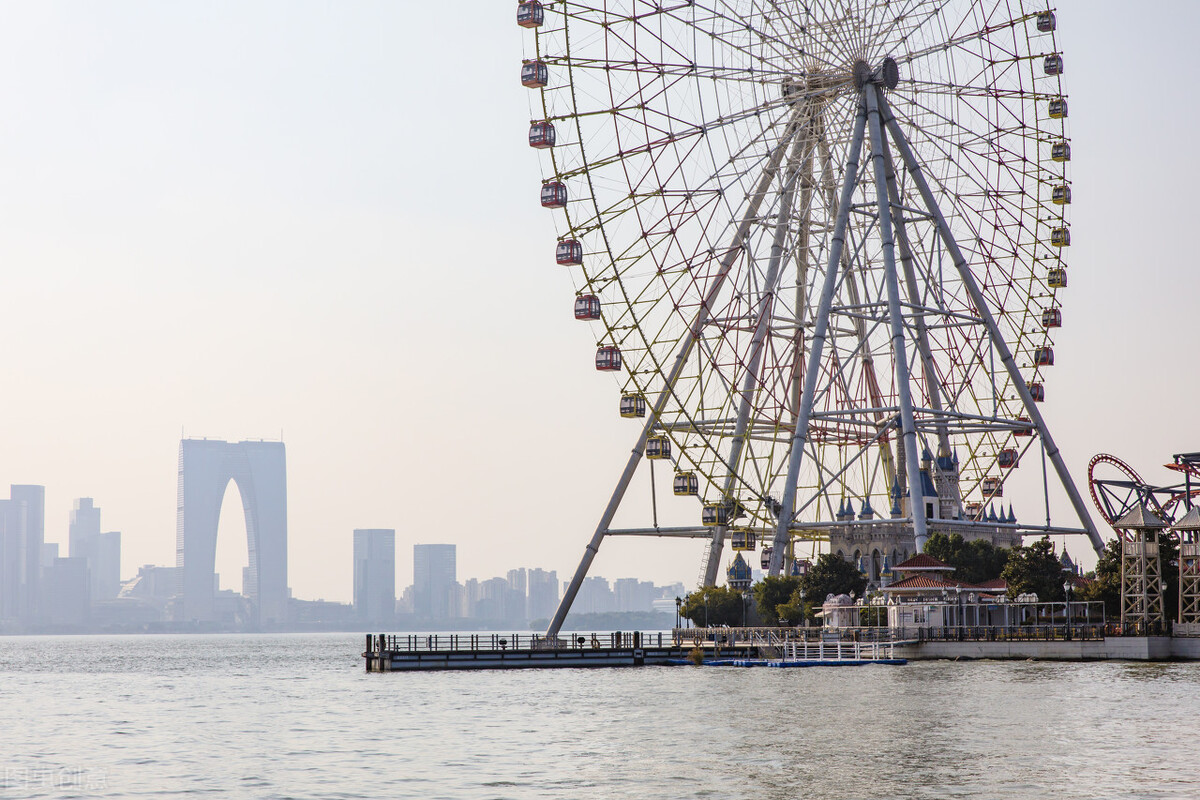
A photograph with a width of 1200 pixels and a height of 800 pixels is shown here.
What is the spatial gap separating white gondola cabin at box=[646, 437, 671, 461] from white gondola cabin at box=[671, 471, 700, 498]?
1561 mm

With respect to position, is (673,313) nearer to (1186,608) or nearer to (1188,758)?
(1186,608)

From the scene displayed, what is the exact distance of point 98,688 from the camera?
3748 inches

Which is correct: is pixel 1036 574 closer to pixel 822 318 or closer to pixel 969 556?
pixel 969 556

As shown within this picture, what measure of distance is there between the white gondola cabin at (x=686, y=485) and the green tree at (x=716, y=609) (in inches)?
549

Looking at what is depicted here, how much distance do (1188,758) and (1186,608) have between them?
44243mm

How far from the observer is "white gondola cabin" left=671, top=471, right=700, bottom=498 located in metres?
87.1

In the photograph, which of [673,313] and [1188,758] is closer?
[1188,758]

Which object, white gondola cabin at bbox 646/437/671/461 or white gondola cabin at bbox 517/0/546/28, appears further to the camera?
white gondola cabin at bbox 646/437/671/461

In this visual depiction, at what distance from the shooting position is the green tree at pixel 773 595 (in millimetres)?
96250

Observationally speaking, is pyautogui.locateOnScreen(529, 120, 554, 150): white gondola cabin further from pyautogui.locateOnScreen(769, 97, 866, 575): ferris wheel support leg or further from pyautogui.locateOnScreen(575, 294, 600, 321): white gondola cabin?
pyautogui.locateOnScreen(769, 97, 866, 575): ferris wheel support leg

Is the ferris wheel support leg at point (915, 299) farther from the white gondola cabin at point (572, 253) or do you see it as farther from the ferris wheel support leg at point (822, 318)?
the white gondola cabin at point (572, 253)

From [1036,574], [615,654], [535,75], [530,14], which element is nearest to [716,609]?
[615,654]

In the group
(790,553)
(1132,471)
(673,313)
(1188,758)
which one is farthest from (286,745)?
(1132,471)

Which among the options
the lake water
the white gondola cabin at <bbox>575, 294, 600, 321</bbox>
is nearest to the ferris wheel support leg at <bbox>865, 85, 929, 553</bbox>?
the lake water
